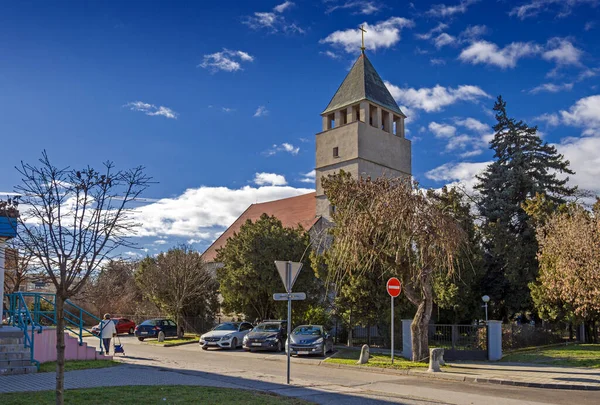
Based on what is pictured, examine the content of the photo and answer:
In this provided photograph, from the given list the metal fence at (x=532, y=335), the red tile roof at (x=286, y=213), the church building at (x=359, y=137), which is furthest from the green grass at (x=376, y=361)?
the red tile roof at (x=286, y=213)

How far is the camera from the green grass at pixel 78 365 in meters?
16.3

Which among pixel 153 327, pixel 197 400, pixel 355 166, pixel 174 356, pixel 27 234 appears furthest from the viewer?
pixel 355 166

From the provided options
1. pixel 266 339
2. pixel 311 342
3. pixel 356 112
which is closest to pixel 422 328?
pixel 311 342

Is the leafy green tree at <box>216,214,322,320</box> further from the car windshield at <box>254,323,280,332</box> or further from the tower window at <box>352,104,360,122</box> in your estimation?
the tower window at <box>352,104,360,122</box>

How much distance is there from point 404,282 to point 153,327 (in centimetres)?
2032

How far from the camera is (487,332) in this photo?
2142 centimetres

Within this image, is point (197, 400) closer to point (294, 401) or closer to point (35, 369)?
point (294, 401)

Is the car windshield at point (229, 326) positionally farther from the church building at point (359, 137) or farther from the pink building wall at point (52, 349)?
the church building at point (359, 137)

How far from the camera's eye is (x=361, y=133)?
4481 cm

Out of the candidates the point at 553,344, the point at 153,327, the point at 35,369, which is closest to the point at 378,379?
the point at 35,369

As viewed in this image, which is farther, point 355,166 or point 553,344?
point 355,166

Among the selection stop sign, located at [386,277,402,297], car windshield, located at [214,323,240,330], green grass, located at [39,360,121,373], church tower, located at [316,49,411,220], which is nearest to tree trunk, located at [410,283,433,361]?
stop sign, located at [386,277,402,297]

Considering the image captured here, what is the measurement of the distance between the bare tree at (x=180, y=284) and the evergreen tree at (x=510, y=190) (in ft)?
61.3

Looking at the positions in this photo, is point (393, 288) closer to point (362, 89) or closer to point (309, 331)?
point (309, 331)
